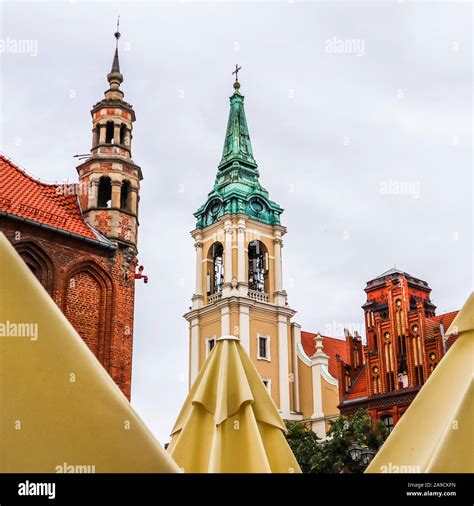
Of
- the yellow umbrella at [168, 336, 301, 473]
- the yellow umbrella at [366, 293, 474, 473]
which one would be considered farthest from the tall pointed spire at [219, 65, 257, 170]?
the yellow umbrella at [366, 293, 474, 473]

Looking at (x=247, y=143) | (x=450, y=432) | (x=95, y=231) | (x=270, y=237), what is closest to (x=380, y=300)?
(x=270, y=237)

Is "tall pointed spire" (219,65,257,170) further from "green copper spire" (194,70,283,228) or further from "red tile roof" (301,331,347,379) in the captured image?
"red tile roof" (301,331,347,379)

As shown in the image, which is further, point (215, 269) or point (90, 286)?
point (215, 269)

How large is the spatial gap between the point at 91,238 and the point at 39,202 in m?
1.39

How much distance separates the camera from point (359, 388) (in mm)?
31656

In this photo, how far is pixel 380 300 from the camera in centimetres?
3919

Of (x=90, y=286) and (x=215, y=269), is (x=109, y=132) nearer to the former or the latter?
(x=90, y=286)

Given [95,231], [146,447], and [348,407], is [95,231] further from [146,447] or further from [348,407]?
[348,407]

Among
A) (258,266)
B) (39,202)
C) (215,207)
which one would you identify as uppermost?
(215,207)

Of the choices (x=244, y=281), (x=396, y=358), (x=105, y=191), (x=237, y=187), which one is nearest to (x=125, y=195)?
(x=105, y=191)

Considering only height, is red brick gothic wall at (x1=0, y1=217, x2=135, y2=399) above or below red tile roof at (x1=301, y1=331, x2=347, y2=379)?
below

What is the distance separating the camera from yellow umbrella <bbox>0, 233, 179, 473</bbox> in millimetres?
4637

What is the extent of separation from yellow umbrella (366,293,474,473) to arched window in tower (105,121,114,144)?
1272cm
